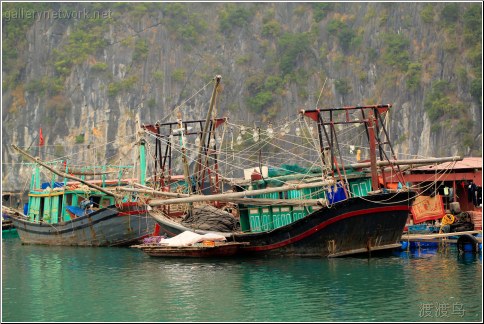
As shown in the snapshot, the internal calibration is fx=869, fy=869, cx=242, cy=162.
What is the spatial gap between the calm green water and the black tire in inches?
22.4

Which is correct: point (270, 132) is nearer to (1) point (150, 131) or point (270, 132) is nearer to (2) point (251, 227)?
(2) point (251, 227)

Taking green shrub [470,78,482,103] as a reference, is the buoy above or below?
below

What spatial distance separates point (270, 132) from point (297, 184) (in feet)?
7.99

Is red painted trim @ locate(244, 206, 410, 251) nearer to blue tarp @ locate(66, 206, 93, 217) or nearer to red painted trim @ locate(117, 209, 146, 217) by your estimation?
red painted trim @ locate(117, 209, 146, 217)

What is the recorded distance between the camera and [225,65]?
11288 centimetres

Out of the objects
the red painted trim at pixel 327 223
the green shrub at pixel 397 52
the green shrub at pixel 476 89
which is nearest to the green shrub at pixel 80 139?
the green shrub at pixel 397 52

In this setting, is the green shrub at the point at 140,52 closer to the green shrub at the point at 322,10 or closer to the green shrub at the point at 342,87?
the green shrub at the point at 322,10

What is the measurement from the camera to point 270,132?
3388 centimetres

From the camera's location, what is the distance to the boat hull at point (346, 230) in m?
31.7

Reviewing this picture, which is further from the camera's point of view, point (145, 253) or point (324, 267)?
point (145, 253)

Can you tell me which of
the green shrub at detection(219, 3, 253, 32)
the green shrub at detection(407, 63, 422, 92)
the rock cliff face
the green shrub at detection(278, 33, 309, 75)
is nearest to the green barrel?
Answer: the rock cliff face

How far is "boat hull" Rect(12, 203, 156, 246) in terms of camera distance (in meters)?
41.2

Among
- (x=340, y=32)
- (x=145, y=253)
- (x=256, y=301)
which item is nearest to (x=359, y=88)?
(x=340, y=32)

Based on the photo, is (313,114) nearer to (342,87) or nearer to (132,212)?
(132,212)
